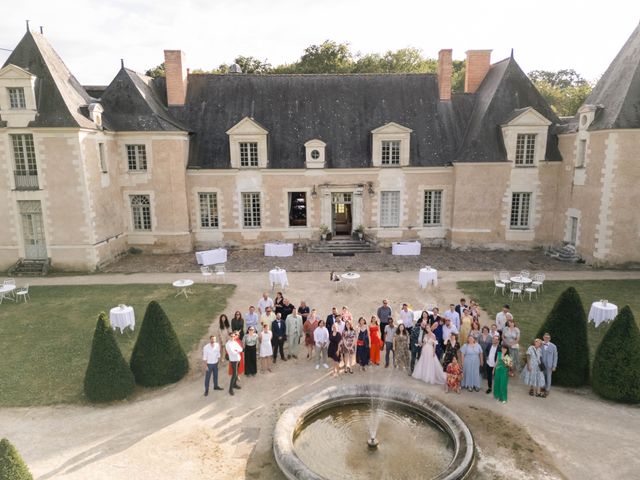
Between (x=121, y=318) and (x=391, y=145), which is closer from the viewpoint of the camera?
(x=121, y=318)

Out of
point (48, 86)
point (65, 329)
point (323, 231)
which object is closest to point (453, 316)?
point (65, 329)

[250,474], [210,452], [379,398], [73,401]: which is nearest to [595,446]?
[379,398]

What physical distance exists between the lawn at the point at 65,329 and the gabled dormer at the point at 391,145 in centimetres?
1089

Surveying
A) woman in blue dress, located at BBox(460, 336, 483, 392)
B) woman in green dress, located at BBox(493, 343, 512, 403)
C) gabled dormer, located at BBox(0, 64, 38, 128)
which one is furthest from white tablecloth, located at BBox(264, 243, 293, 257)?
woman in green dress, located at BBox(493, 343, 512, 403)

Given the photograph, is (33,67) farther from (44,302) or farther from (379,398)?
(379,398)

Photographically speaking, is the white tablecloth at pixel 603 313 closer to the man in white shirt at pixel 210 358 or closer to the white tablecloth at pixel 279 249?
the man in white shirt at pixel 210 358

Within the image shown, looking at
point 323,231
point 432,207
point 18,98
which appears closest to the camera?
point 18,98

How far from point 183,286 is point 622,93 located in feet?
65.2

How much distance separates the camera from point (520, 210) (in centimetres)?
2388

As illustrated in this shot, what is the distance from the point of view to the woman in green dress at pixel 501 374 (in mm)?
10094

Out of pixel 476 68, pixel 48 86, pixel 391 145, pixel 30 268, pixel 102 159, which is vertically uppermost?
pixel 476 68

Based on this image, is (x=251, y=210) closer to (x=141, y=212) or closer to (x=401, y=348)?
(x=141, y=212)

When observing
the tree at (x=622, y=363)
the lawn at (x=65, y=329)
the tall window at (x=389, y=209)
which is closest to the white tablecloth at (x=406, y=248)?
the tall window at (x=389, y=209)

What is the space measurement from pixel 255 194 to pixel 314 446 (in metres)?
17.3
